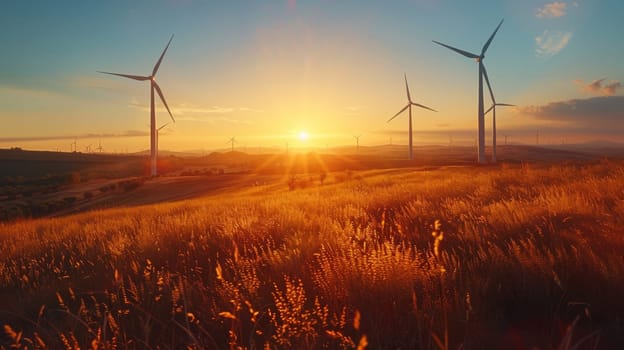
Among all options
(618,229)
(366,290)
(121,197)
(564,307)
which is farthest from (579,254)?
(121,197)

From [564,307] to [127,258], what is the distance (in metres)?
6.24

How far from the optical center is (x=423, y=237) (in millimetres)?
5871

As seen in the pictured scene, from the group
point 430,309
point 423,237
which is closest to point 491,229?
point 423,237

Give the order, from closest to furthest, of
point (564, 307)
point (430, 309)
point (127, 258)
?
point (430, 309), point (564, 307), point (127, 258)

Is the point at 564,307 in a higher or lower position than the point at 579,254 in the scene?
lower

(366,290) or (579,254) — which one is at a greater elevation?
(579,254)

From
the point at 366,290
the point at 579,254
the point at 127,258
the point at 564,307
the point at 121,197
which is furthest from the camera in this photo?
the point at 121,197

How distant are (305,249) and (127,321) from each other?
7.44 ft

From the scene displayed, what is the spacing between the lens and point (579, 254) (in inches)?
148

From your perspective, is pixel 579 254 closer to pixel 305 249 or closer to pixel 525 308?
pixel 525 308

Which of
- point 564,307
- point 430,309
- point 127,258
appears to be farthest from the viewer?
point 127,258

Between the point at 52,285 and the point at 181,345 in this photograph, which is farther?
the point at 52,285

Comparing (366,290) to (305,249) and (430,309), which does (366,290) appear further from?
(305,249)

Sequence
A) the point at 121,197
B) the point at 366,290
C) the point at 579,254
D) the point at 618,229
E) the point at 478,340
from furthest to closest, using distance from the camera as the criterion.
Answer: the point at 121,197 → the point at 618,229 → the point at 579,254 → the point at 366,290 → the point at 478,340
